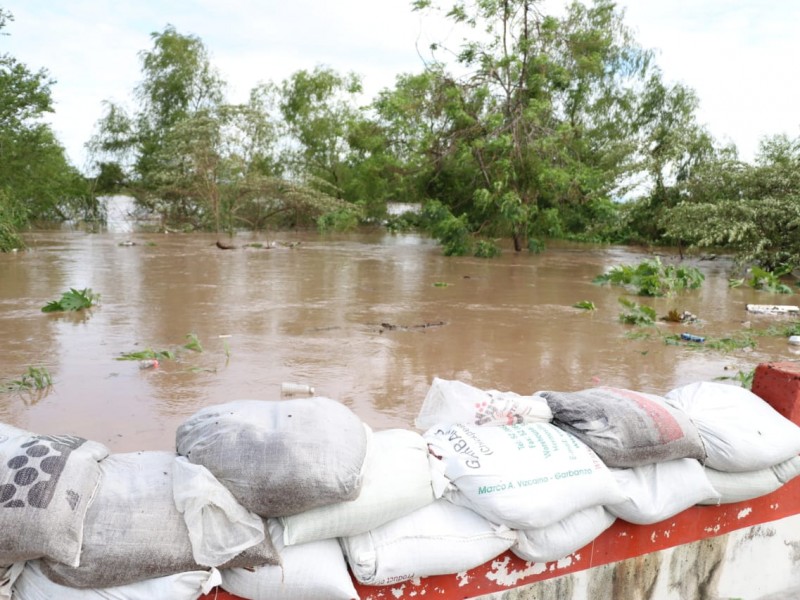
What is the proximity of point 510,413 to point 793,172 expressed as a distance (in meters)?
9.79

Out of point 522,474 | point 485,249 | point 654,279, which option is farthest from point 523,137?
point 522,474

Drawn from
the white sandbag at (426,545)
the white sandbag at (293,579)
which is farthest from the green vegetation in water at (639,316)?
the white sandbag at (293,579)

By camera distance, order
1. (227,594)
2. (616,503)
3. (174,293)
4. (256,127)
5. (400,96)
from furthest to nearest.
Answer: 1. (256,127)
2. (400,96)
3. (174,293)
4. (616,503)
5. (227,594)

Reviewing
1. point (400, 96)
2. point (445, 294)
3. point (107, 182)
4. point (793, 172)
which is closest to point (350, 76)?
point (107, 182)

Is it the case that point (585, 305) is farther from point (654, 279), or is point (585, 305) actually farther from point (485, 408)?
point (485, 408)

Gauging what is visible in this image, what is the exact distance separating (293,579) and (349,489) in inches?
10.5

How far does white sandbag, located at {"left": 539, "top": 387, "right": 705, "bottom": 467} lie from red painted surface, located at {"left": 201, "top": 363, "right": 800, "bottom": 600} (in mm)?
255

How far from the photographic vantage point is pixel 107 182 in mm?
21234

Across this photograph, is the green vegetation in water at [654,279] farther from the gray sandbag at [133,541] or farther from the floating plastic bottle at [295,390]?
the gray sandbag at [133,541]

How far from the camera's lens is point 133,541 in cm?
153

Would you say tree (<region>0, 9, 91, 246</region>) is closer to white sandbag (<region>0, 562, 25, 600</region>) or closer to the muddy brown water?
the muddy brown water

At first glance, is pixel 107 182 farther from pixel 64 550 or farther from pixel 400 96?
pixel 64 550

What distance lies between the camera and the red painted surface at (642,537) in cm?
188

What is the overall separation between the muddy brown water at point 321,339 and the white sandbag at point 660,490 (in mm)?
1277
